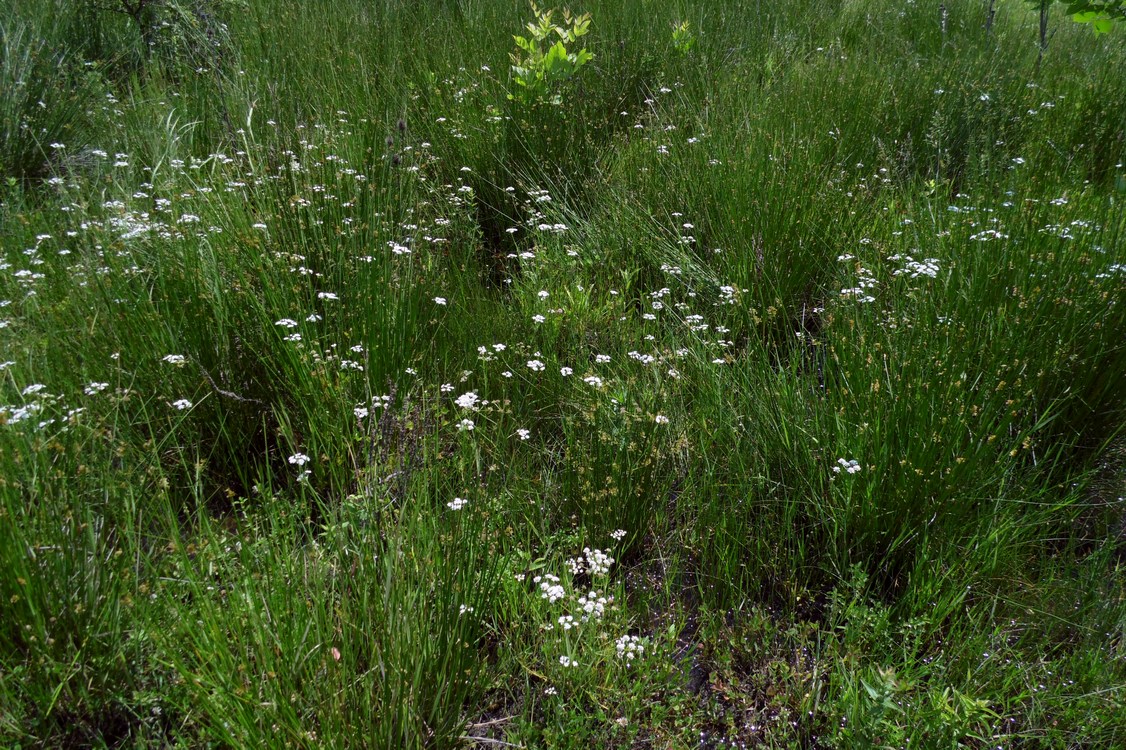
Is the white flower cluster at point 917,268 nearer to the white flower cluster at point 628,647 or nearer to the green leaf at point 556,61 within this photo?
the white flower cluster at point 628,647

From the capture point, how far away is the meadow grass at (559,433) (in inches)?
65.5

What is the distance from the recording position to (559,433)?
279cm

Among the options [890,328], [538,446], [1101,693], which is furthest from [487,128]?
[1101,693]

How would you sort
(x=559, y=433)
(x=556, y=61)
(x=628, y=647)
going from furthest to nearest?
(x=556, y=61) → (x=559, y=433) → (x=628, y=647)

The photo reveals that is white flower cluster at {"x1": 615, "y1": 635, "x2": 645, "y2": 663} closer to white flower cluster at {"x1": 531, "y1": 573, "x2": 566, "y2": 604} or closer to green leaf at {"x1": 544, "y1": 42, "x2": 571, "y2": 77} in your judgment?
white flower cluster at {"x1": 531, "y1": 573, "x2": 566, "y2": 604}

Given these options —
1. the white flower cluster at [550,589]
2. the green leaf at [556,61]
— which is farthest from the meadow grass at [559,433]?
the green leaf at [556,61]

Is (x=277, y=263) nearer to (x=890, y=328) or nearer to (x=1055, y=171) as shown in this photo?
(x=890, y=328)

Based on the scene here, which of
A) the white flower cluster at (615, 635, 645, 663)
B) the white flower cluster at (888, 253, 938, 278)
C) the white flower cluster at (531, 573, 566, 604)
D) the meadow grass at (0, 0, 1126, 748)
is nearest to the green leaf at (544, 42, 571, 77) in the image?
the meadow grass at (0, 0, 1126, 748)

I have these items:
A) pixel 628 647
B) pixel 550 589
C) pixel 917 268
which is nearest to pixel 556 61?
pixel 917 268

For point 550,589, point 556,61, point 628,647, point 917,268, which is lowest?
point 628,647

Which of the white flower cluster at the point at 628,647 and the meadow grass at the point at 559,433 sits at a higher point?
the meadow grass at the point at 559,433

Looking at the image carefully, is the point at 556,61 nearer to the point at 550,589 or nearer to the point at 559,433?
the point at 559,433

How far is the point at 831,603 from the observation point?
2143 millimetres

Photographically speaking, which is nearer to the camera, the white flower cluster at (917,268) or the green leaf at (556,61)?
the white flower cluster at (917,268)
